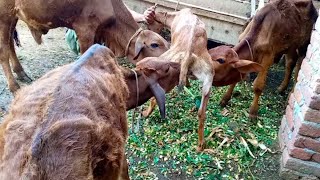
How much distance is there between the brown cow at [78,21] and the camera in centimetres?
531

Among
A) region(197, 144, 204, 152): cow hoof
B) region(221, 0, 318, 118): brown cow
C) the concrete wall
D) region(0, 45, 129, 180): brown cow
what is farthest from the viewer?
region(221, 0, 318, 118): brown cow

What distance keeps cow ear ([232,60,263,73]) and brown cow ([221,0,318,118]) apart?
15 cm

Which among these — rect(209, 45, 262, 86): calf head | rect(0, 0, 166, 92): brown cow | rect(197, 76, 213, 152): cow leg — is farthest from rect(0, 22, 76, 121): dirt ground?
rect(209, 45, 262, 86): calf head

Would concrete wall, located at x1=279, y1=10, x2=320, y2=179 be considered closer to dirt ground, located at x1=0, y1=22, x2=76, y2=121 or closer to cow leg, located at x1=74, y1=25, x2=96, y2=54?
cow leg, located at x1=74, y1=25, x2=96, y2=54

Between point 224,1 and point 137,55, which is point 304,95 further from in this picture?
point 224,1

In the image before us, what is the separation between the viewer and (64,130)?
2.21 metres

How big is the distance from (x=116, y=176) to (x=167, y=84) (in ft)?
6.44

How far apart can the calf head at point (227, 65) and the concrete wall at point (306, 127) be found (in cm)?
72

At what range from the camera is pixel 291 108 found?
Result: 15.1 feet

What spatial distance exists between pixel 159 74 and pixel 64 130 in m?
2.25

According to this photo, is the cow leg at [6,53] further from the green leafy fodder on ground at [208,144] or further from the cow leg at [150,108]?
the cow leg at [150,108]

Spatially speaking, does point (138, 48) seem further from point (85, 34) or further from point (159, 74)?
point (159, 74)

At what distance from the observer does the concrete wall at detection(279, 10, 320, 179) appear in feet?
13.1

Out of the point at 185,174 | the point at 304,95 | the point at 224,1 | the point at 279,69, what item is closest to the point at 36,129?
the point at 185,174
